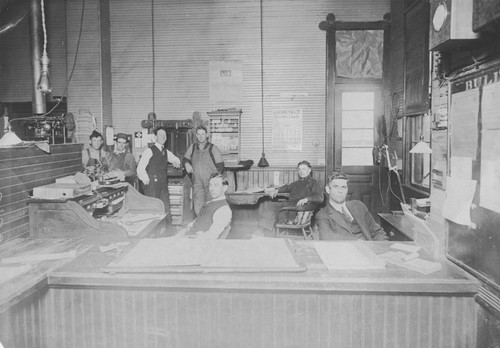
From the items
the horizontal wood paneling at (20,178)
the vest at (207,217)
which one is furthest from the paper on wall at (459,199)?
the horizontal wood paneling at (20,178)

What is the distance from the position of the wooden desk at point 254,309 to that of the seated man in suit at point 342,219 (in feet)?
5.03

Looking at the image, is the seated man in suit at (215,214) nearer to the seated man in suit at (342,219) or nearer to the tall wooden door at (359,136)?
the seated man in suit at (342,219)

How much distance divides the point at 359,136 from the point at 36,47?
5938 mm

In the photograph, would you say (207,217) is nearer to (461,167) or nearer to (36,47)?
(461,167)

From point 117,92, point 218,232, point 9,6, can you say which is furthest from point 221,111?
point 218,232

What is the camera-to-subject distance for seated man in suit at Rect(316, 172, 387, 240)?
3.81m

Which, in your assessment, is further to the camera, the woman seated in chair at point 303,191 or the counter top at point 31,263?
the woman seated in chair at point 303,191

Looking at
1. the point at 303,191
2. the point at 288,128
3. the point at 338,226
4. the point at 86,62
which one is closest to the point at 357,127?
the point at 288,128

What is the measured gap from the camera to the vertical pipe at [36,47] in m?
5.59

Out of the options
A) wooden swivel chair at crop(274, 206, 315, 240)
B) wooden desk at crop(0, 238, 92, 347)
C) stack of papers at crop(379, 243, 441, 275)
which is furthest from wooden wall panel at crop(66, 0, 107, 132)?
stack of papers at crop(379, 243, 441, 275)

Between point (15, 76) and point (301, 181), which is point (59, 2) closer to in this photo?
point (15, 76)

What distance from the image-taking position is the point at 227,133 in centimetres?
810

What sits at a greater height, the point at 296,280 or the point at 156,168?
the point at 156,168

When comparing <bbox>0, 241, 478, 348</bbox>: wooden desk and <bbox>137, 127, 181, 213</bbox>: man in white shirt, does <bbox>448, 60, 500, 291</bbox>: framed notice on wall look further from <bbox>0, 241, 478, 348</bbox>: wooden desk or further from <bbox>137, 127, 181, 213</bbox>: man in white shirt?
<bbox>137, 127, 181, 213</bbox>: man in white shirt
